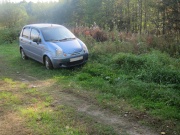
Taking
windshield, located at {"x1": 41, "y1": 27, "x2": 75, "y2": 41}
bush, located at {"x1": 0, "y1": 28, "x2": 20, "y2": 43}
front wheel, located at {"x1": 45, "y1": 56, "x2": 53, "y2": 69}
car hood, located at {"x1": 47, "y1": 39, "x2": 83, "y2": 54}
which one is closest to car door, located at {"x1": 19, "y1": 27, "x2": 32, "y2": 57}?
windshield, located at {"x1": 41, "y1": 27, "x2": 75, "y2": 41}

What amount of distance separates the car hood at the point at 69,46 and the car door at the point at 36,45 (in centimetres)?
88

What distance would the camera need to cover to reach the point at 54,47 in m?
9.44

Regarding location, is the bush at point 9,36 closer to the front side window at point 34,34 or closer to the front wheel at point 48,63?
the front side window at point 34,34

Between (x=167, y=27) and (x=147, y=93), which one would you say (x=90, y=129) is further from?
(x=167, y=27)

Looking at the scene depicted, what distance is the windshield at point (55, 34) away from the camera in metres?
10.1

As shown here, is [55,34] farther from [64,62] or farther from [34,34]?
[64,62]

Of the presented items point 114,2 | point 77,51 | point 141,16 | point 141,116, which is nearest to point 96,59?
point 77,51

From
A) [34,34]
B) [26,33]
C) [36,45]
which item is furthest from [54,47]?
[26,33]

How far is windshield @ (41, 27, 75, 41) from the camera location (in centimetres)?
1012

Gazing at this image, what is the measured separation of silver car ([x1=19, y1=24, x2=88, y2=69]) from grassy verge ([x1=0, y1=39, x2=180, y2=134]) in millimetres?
398

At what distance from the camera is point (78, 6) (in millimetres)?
37625

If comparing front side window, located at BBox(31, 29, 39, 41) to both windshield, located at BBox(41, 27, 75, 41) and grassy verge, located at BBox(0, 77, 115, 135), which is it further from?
grassy verge, located at BBox(0, 77, 115, 135)

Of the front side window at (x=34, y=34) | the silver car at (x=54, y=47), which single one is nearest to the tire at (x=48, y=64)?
the silver car at (x=54, y=47)

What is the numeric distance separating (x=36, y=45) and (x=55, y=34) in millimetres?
1033
